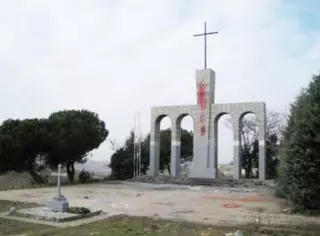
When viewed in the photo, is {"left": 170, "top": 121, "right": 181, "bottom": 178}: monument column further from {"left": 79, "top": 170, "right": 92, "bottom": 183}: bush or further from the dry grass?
the dry grass

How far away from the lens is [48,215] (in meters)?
9.95

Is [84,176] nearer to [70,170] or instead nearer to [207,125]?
[70,170]

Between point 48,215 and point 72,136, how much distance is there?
1363 cm

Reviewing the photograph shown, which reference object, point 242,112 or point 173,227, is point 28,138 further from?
point 173,227

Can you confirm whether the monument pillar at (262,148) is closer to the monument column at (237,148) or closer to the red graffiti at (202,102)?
the monument column at (237,148)

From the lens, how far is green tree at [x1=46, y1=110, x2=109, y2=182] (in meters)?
23.0

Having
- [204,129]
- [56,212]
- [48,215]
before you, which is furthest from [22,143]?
[48,215]

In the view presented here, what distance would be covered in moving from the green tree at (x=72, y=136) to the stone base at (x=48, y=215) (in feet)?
40.0

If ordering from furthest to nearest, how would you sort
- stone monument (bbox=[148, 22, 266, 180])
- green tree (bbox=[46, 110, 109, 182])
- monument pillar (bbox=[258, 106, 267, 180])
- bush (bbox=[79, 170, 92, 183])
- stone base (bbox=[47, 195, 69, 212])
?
bush (bbox=[79, 170, 92, 183]) < stone monument (bbox=[148, 22, 266, 180]) < monument pillar (bbox=[258, 106, 267, 180]) < green tree (bbox=[46, 110, 109, 182]) < stone base (bbox=[47, 195, 69, 212])

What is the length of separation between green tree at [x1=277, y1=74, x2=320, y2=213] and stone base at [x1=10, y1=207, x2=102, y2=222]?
5863 millimetres

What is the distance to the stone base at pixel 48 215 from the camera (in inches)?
380

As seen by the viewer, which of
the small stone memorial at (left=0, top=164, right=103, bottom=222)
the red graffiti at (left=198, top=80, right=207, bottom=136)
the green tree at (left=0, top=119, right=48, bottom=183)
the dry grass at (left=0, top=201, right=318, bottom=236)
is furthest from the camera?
the red graffiti at (left=198, top=80, right=207, bottom=136)

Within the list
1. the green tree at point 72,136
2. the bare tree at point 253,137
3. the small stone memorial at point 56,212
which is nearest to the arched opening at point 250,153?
the bare tree at point 253,137

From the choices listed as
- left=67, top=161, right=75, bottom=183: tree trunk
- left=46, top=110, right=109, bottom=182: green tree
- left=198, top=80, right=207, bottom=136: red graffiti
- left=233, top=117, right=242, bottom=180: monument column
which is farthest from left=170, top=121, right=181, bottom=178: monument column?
left=67, top=161, right=75, bottom=183: tree trunk
